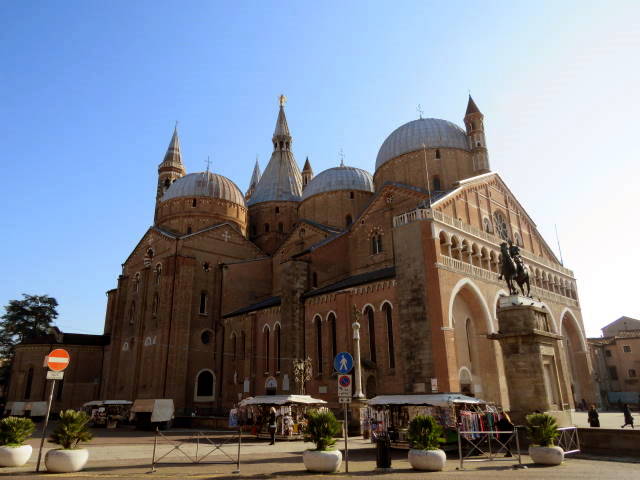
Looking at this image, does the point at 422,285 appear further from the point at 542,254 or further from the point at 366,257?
the point at 542,254

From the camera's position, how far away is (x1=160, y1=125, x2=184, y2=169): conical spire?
190 feet

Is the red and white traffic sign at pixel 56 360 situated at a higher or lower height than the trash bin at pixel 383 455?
higher

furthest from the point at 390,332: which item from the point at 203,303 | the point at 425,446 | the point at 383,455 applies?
the point at 203,303

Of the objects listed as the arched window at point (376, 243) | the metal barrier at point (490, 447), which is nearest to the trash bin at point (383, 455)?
the metal barrier at point (490, 447)

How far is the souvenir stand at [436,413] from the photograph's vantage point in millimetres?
15812

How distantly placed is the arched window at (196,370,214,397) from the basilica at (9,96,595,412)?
11 cm

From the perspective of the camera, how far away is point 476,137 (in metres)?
36.5

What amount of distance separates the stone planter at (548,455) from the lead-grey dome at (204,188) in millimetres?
37884

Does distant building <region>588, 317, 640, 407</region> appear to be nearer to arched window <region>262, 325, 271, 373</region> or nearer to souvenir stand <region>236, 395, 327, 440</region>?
arched window <region>262, 325, 271, 373</region>

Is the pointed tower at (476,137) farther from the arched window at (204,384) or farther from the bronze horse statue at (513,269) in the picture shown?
the arched window at (204,384)

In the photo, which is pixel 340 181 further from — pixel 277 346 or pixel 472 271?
pixel 472 271

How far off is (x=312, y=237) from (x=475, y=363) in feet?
59.9

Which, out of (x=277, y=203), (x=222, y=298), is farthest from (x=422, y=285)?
(x=277, y=203)

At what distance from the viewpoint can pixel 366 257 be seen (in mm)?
32500
